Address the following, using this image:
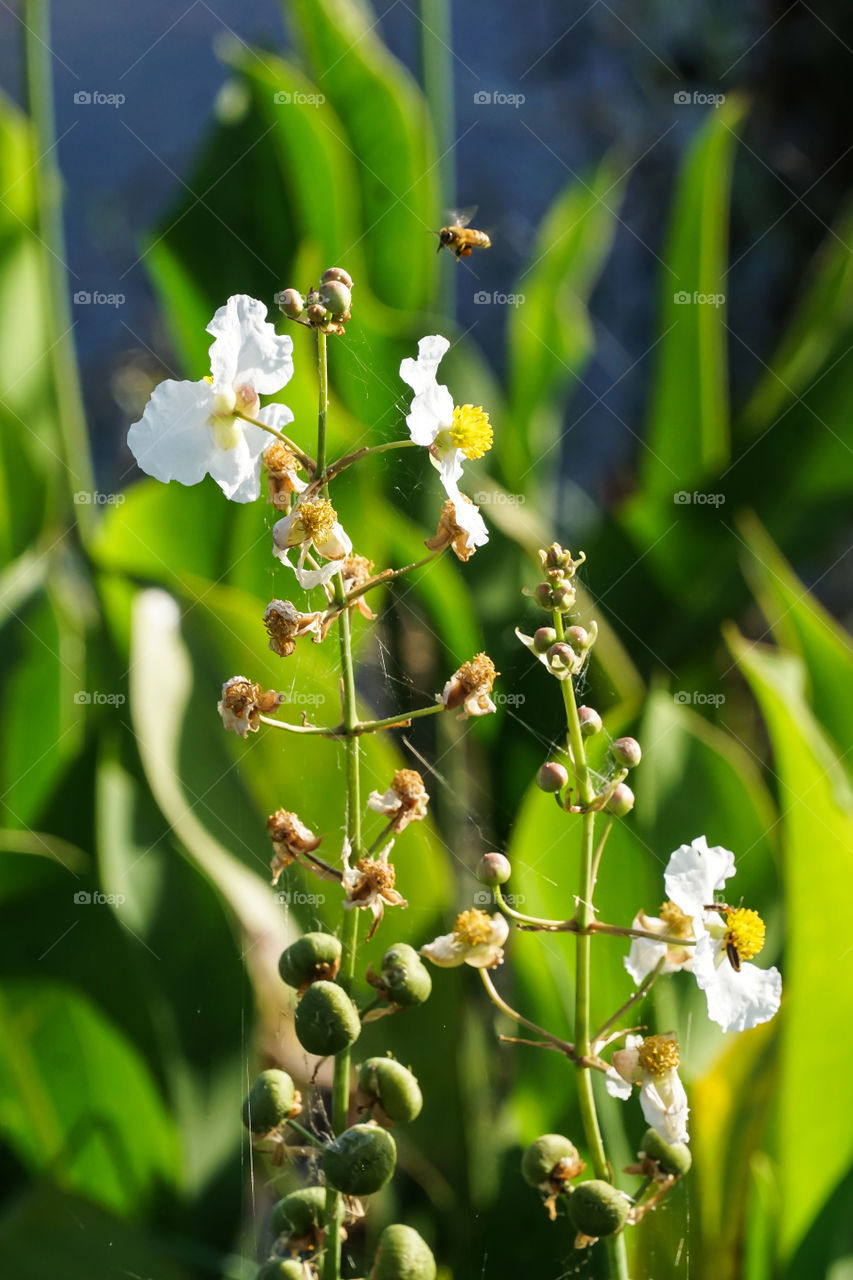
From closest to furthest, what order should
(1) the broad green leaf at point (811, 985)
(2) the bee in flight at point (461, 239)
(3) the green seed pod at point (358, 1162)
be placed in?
1. (3) the green seed pod at point (358, 1162)
2. (2) the bee in flight at point (461, 239)
3. (1) the broad green leaf at point (811, 985)

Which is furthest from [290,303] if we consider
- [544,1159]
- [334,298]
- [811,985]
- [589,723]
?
[811,985]

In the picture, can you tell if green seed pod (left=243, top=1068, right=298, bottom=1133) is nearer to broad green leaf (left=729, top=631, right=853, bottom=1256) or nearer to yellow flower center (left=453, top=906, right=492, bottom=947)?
yellow flower center (left=453, top=906, right=492, bottom=947)

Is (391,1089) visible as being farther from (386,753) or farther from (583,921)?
(386,753)

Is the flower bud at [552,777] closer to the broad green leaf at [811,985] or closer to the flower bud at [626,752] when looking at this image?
the flower bud at [626,752]

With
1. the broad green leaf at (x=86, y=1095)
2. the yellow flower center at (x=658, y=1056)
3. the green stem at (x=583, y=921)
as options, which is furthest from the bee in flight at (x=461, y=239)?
the broad green leaf at (x=86, y=1095)

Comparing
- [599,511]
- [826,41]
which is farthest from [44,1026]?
A: [826,41]

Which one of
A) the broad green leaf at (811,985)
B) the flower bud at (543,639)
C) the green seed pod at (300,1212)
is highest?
the flower bud at (543,639)
